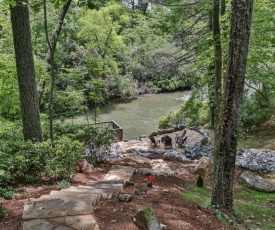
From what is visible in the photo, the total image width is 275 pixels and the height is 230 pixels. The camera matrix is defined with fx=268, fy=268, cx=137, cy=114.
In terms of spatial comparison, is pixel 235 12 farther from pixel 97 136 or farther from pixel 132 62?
pixel 132 62

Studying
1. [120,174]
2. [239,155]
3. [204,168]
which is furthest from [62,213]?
[239,155]

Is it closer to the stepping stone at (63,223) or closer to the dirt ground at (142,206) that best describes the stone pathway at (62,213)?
the stepping stone at (63,223)

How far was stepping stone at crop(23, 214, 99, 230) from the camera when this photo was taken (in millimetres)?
2303

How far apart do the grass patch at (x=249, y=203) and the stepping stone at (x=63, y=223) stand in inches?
64.4

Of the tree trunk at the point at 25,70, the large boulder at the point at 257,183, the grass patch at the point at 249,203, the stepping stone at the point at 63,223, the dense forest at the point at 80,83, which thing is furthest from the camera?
the large boulder at the point at 257,183

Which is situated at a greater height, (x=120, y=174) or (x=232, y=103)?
(x=232, y=103)

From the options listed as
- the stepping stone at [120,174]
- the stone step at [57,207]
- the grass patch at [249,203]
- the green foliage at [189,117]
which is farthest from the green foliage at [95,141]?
the green foliage at [189,117]

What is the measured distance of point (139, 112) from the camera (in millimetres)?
21172

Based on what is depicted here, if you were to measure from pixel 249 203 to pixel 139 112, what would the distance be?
1650cm

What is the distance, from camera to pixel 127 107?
22734mm

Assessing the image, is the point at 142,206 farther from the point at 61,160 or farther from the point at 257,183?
the point at 257,183

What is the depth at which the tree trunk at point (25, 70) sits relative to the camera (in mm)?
4973

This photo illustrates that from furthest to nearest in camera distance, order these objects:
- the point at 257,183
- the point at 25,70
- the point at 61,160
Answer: the point at 257,183 < the point at 25,70 < the point at 61,160

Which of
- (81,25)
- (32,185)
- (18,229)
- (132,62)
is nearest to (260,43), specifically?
(32,185)
